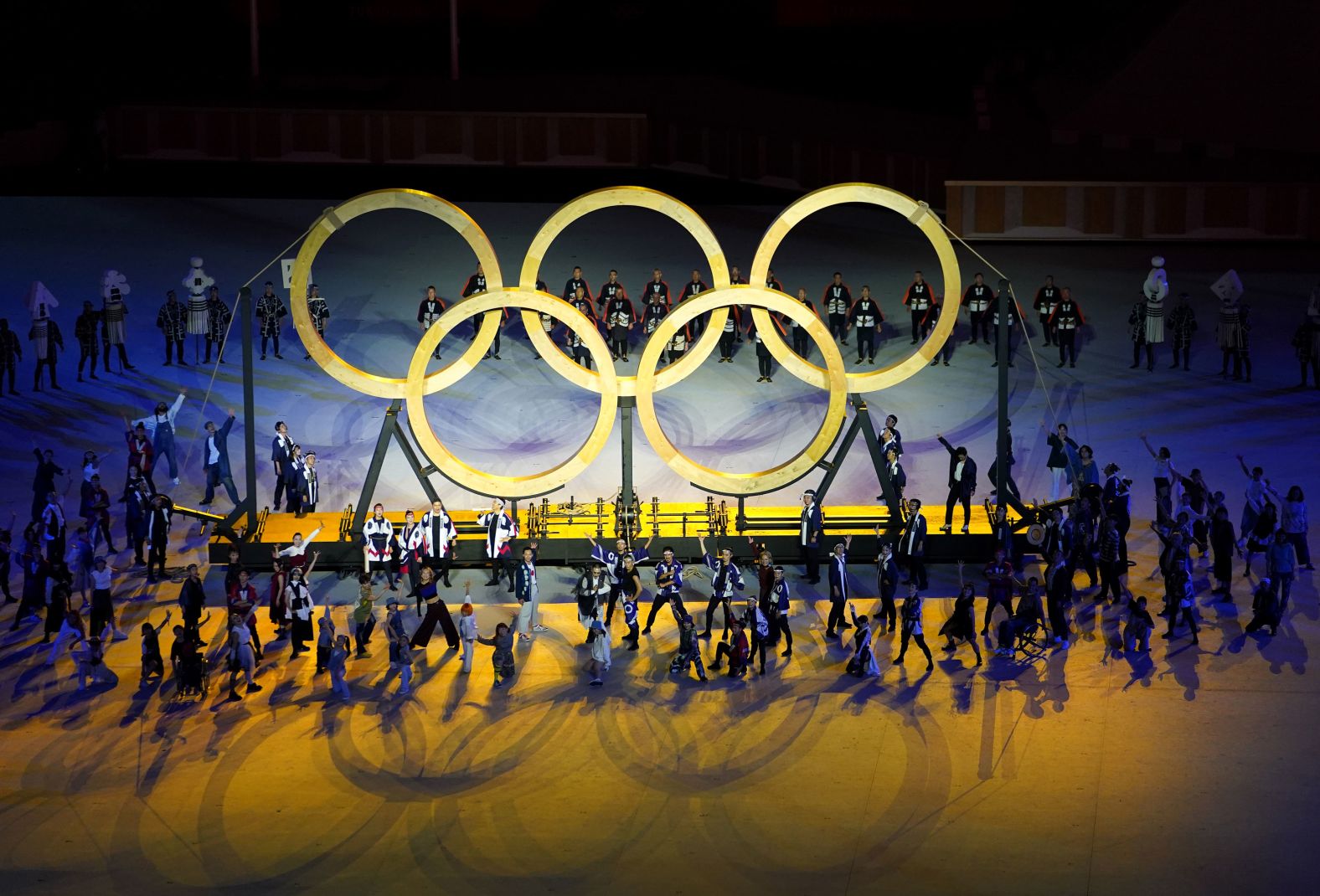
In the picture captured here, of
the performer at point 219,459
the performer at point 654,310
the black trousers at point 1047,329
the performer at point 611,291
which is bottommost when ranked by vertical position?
the performer at point 219,459

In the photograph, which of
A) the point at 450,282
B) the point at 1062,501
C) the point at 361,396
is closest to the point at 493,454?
the point at 361,396

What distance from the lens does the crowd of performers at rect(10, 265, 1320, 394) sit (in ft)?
117

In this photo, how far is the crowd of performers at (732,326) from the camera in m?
35.8

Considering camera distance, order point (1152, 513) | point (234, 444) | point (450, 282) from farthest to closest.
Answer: point (450, 282) → point (234, 444) → point (1152, 513)

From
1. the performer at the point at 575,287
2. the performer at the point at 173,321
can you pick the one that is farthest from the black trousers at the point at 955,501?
the performer at the point at 173,321

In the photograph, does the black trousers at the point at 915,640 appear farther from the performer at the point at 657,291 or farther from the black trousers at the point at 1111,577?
the performer at the point at 657,291

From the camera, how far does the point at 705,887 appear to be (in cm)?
2095

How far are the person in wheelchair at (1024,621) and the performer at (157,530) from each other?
12045mm

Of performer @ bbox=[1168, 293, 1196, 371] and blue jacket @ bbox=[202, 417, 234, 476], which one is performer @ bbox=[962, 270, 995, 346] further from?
blue jacket @ bbox=[202, 417, 234, 476]

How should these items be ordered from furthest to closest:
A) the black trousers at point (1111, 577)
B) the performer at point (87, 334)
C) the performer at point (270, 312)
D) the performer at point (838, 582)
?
the performer at point (270, 312) < the performer at point (87, 334) < the black trousers at point (1111, 577) < the performer at point (838, 582)

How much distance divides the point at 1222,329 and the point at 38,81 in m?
27.9

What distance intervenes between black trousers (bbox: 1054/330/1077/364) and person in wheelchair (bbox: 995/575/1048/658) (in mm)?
10780

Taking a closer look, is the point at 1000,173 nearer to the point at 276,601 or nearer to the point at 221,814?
the point at 276,601

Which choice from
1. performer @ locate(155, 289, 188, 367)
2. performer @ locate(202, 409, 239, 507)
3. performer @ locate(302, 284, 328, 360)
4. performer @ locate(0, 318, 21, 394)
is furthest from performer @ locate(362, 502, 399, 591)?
performer @ locate(0, 318, 21, 394)
